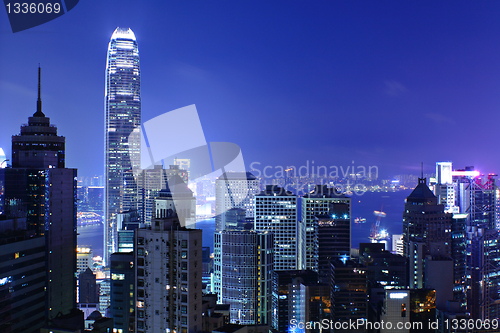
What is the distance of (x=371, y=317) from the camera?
16.5m

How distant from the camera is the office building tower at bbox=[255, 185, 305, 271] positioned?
2666cm

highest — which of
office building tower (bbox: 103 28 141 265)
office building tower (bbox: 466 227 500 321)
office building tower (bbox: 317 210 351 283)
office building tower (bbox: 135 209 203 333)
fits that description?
office building tower (bbox: 103 28 141 265)

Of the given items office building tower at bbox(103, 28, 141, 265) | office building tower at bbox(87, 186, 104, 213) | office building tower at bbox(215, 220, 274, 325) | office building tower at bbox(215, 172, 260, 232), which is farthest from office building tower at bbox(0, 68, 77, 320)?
office building tower at bbox(103, 28, 141, 265)

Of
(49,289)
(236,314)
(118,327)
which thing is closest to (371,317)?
(236,314)

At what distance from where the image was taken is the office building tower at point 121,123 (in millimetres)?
39031

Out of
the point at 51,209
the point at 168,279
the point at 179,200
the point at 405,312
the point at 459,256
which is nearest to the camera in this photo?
the point at 168,279

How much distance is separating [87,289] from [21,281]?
49.7 feet

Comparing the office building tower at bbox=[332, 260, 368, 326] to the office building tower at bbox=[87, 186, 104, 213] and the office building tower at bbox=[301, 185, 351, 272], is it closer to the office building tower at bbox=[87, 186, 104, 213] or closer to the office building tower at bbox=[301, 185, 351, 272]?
the office building tower at bbox=[301, 185, 351, 272]

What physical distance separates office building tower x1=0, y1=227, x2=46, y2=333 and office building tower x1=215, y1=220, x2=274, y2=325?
27.4ft

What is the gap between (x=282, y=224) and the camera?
27.2 m

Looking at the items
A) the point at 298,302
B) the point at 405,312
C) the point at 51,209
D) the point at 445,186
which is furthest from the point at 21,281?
the point at 445,186

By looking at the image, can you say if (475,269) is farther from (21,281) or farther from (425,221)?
(21,281)

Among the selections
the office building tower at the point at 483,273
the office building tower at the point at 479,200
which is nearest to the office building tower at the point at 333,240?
the office building tower at the point at 483,273

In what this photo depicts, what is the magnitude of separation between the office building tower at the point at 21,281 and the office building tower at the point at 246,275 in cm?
835
